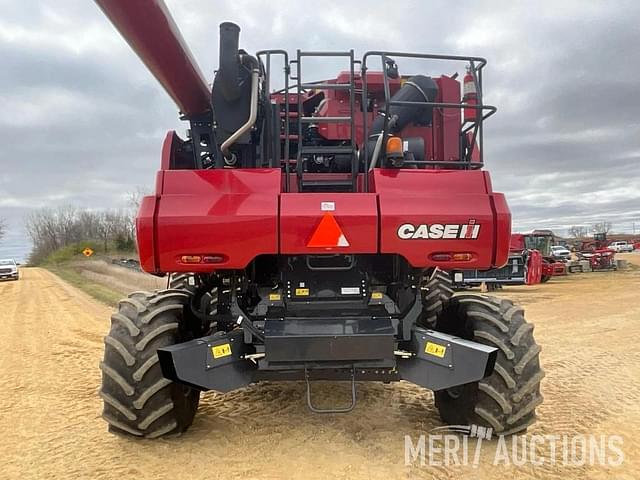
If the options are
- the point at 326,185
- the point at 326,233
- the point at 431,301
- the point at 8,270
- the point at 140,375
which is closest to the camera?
the point at 326,233

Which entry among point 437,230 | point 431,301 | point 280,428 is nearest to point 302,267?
point 437,230

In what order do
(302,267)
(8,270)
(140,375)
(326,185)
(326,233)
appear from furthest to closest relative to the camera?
(8,270)
(326,185)
(302,267)
(140,375)
(326,233)

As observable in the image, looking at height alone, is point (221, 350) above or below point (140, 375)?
above

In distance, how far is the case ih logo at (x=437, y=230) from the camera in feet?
11.8

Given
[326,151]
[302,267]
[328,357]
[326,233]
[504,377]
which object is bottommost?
[504,377]

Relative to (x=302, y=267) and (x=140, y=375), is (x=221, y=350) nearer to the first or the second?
(x=140, y=375)

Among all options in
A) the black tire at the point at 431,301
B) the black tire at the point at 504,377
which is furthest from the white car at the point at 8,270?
the black tire at the point at 504,377

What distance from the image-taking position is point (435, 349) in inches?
146

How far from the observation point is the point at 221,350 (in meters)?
3.70

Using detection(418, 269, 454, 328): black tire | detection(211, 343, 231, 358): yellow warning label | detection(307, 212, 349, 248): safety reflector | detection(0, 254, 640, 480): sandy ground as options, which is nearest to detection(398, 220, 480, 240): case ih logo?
detection(307, 212, 349, 248): safety reflector

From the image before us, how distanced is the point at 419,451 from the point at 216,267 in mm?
1953

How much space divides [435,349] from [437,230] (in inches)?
32.6

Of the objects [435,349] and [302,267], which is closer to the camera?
[435,349]

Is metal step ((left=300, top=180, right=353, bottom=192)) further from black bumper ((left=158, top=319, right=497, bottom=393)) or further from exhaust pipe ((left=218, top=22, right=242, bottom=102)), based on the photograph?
black bumper ((left=158, top=319, right=497, bottom=393))
